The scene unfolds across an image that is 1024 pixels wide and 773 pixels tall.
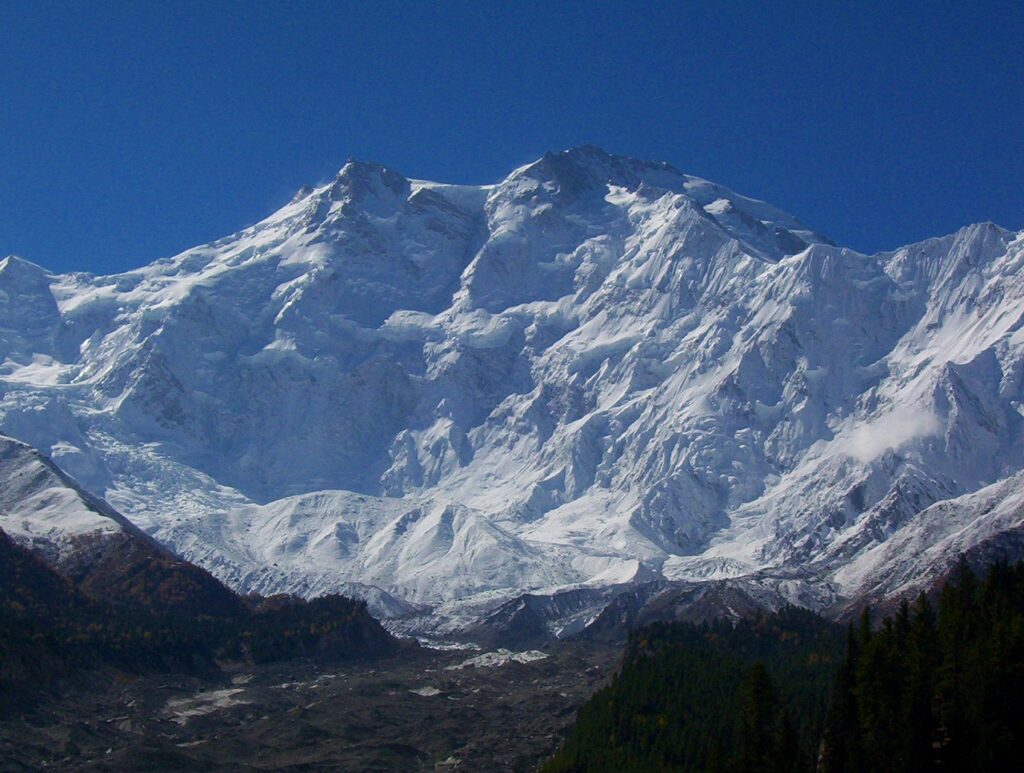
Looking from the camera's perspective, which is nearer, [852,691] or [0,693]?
[852,691]

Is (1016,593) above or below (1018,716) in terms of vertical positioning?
above

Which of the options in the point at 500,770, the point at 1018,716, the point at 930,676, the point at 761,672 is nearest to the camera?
the point at 1018,716

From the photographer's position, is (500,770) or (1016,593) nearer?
(1016,593)

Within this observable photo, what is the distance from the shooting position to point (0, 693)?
195m

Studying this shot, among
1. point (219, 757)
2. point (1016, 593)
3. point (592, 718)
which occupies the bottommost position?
point (219, 757)

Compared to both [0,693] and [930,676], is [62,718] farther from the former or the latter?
[930,676]

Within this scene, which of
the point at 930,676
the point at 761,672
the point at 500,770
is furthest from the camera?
the point at 500,770

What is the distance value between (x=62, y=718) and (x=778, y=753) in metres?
98.3

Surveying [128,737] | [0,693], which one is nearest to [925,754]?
[128,737]

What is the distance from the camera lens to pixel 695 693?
18962cm

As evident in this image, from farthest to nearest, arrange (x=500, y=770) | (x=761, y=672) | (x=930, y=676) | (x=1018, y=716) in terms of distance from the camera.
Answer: (x=500, y=770)
(x=761, y=672)
(x=930, y=676)
(x=1018, y=716)

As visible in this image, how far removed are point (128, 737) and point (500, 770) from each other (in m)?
45.6

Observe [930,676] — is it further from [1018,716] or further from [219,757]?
[219,757]

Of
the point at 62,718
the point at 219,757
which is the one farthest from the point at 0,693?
the point at 219,757
